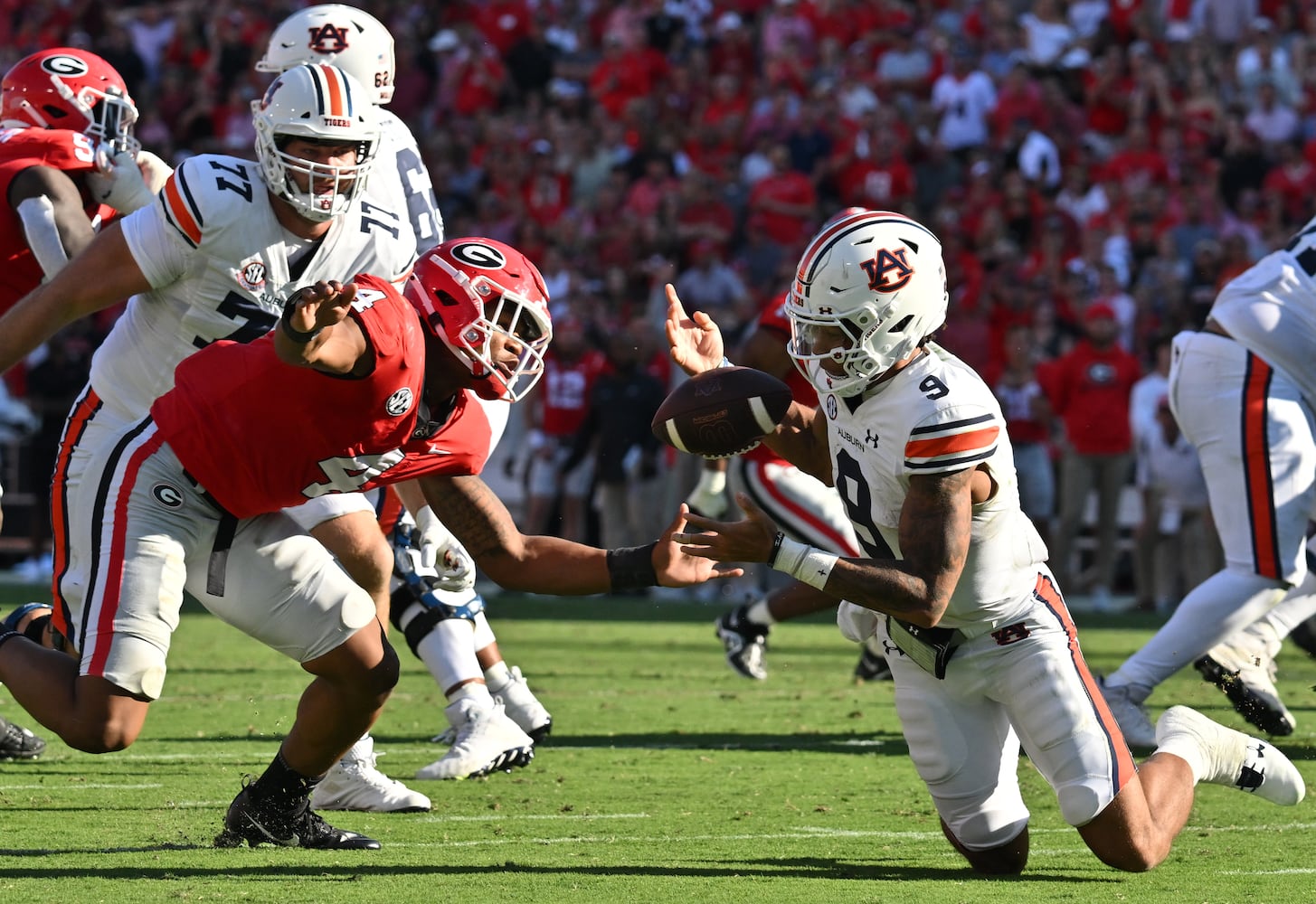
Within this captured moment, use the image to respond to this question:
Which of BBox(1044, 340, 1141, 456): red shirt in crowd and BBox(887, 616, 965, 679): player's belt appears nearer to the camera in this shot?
BBox(887, 616, 965, 679): player's belt

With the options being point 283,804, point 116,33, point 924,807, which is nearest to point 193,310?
point 283,804

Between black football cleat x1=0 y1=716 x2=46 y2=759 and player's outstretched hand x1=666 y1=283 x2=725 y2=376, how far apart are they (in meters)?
2.52

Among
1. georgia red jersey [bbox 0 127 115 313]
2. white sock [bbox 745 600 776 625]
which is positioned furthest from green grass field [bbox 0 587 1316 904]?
georgia red jersey [bbox 0 127 115 313]

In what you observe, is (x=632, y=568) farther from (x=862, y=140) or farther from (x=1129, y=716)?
(x=862, y=140)

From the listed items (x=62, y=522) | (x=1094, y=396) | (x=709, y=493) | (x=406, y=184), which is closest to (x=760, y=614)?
(x=709, y=493)

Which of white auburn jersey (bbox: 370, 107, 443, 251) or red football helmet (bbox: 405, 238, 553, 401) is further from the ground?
red football helmet (bbox: 405, 238, 553, 401)

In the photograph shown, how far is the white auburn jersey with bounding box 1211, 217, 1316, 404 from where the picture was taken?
6.21 metres

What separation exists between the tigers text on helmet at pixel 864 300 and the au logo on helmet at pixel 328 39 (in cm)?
239

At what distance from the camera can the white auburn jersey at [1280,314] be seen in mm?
6207

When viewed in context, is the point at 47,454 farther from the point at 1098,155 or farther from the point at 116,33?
the point at 1098,155

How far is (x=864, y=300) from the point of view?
168 inches

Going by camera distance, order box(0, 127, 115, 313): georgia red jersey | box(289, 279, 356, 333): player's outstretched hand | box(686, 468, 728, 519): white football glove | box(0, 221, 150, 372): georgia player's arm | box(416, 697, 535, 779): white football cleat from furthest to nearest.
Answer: box(686, 468, 728, 519): white football glove, box(0, 127, 115, 313): georgia red jersey, box(416, 697, 535, 779): white football cleat, box(0, 221, 150, 372): georgia player's arm, box(289, 279, 356, 333): player's outstretched hand

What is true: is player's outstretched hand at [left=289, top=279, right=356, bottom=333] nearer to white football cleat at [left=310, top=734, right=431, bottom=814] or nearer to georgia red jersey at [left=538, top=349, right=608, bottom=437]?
white football cleat at [left=310, top=734, right=431, bottom=814]

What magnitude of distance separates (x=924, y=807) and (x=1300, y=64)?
1116 centimetres
